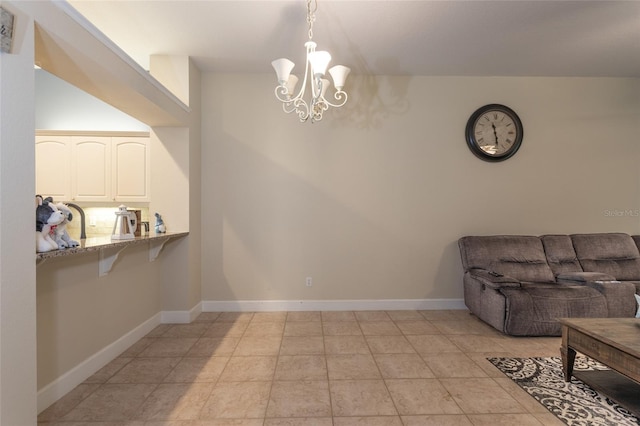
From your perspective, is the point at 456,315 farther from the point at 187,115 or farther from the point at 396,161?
the point at 187,115

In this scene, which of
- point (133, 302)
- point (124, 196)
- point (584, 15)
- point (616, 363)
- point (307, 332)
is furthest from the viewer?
point (124, 196)

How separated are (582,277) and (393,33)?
130 inches

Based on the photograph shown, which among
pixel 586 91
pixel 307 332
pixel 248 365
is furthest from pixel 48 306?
pixel 586 91

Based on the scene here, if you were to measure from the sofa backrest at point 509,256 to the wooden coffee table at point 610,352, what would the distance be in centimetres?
132

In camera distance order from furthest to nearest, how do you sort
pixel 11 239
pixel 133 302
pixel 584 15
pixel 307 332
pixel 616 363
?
1. pixel 307 332
2. pixel 133 302
3. pixel 584 15
4. pixel 616 363
5. pixel 11 239

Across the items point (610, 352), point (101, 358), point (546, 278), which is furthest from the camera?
point (546, 278)

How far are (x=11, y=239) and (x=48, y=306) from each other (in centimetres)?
85

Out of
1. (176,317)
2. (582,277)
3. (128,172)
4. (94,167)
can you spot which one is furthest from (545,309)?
(94,167)

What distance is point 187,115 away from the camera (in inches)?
139

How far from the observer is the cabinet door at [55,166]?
11.8ft

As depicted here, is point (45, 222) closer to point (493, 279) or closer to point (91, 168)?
point (91, 168)

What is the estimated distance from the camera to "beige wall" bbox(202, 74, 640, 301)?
398 centimetres

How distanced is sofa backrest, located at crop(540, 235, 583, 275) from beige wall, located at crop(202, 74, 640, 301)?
0.30 meters

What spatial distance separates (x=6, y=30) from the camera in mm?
1419
